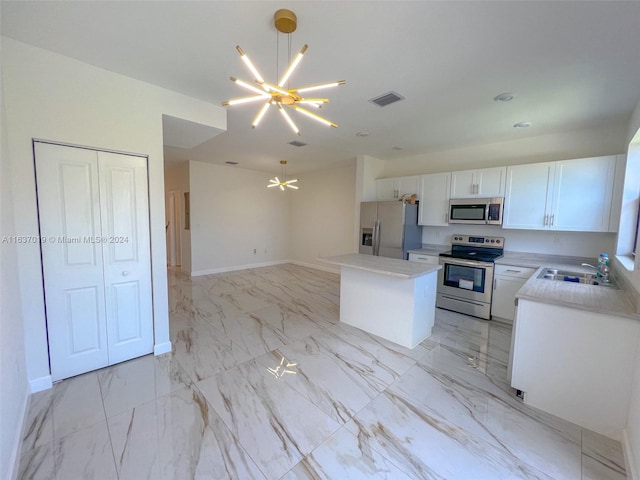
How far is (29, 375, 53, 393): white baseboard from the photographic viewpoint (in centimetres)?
207

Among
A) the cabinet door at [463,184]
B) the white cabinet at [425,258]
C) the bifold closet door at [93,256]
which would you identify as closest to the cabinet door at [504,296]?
the white cabinet at [425,258]

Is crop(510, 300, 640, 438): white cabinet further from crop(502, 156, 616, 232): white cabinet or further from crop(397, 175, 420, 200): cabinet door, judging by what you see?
crop(397, 175, 420, 200): cabinet door

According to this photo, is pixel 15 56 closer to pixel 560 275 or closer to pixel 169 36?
pixel 169 36

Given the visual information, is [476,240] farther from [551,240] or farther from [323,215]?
[323,215]

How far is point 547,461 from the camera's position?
1572 mm

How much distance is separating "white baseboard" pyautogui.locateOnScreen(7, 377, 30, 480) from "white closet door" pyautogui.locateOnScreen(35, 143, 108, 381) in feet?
1.18

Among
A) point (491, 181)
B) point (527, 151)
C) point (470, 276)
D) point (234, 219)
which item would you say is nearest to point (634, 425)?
point (470, 276)

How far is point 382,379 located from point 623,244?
2.99 meters

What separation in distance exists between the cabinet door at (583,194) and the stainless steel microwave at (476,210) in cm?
61

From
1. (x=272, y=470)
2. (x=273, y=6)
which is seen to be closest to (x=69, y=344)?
(x=272, y=470)

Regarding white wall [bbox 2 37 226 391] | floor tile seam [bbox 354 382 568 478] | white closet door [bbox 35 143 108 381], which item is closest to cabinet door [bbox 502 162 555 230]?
floor tile seam [bbox 354 382 568 478]

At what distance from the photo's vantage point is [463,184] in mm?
4168

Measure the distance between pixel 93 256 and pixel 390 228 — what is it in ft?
13.1

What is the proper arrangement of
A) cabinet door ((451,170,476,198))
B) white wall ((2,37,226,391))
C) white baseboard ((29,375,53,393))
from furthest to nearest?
cabinet door ((451,170,476,198)), white baseboard ((29,375,53,393)), white wall ((2,37,226,391))
